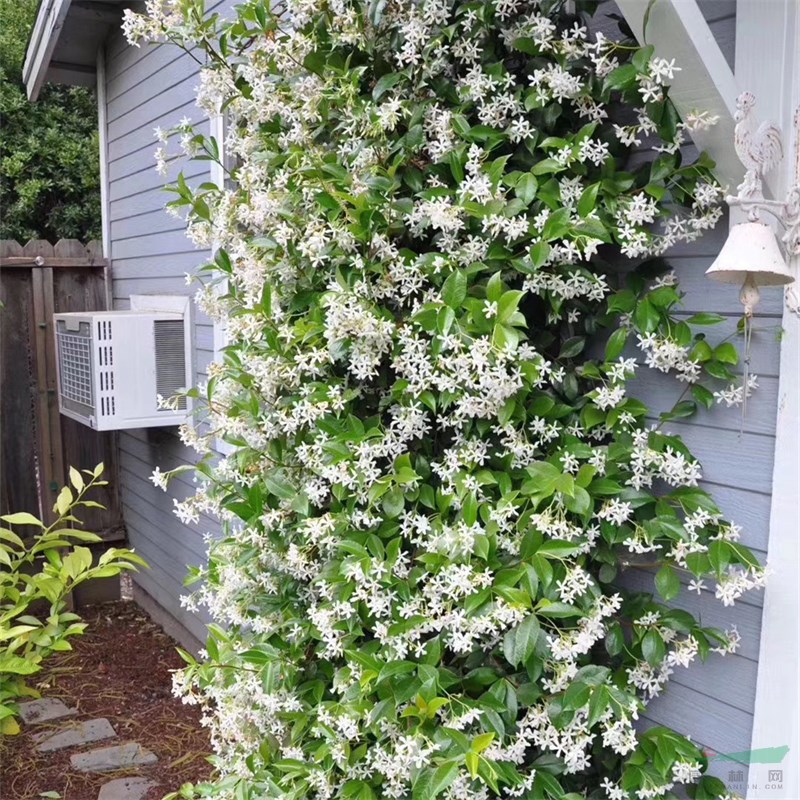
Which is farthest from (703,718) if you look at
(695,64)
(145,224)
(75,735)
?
(145,224)

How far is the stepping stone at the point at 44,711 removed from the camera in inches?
152

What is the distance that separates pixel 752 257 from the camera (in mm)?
1426

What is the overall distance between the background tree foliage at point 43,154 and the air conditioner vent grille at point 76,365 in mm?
7362

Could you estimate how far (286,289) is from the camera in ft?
6.82

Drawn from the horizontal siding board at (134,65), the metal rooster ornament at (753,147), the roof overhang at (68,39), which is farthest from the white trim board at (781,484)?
the roof overhang at (68,39)

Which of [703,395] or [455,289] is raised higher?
[455,289]

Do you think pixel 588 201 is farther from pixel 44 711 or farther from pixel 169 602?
pixel 169 602

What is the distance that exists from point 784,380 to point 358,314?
2.74 feet

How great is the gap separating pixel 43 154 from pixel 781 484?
1167 cm

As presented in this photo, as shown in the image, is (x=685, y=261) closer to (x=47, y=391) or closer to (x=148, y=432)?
(x=148, y=432)

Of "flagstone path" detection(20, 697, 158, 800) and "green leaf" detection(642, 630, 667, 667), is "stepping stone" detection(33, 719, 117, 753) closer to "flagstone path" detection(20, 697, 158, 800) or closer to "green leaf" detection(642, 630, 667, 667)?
"flagstone path" detection(20, 697, 158, 800)

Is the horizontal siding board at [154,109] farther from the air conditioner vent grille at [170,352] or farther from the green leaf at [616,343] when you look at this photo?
the green leaf at [616,343]

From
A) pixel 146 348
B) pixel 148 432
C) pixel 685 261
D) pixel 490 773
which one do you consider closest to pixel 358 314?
pixel 685 261

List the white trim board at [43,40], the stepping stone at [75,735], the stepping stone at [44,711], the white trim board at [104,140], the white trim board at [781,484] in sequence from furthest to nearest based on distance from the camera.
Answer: the white trim board at [104,140] < the white trim board at [43,40] < the stepping stone at [44,711] < the stepping stone at [75,735] < the white trim board at [781,484]
